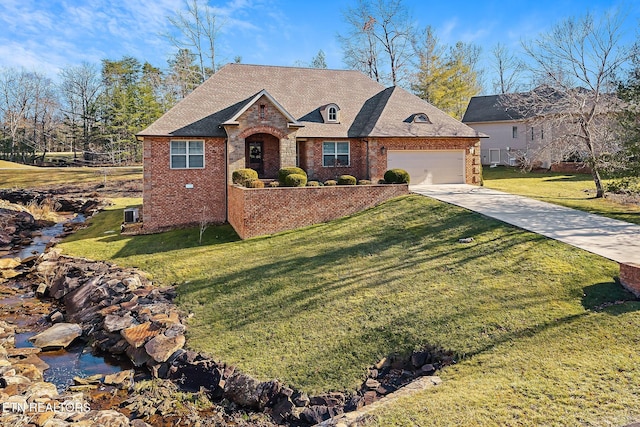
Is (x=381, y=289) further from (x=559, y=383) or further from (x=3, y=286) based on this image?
(x=3, y=286)

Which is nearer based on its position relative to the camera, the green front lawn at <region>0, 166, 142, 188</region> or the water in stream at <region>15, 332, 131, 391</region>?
the water in stream at <region>15, 332, 131, 391</region>

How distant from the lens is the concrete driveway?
1128cm

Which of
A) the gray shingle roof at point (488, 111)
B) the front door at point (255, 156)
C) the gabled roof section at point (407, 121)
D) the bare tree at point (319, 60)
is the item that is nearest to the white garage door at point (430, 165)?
the gabled roof section at point (407, 121)

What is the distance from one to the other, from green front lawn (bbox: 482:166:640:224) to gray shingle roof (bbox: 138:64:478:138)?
4.70m

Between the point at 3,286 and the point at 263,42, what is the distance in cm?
1835

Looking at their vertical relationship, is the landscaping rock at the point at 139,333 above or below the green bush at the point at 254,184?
below

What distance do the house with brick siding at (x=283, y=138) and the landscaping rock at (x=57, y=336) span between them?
28.7ft

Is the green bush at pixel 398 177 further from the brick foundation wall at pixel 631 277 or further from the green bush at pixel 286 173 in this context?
the brick foundation wall at pixel 631 277

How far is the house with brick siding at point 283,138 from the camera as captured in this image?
19.8m

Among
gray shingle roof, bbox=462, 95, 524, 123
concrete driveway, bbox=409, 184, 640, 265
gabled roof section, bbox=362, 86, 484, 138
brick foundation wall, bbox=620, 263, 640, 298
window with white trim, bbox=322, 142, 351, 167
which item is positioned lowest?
brick foundation wall, bbox=620, 263, 640, 298

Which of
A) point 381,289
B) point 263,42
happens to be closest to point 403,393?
point 381,289

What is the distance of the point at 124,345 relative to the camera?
10.6 m

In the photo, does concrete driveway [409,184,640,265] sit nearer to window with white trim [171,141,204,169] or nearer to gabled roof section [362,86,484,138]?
gabled roof section [362,86,484,138]

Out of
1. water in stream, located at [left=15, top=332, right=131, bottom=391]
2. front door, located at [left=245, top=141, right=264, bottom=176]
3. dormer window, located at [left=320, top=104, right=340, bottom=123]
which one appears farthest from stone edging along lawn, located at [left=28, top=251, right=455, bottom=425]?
dormer window, located at [left=320, top=104, right=340, bottom=123]
